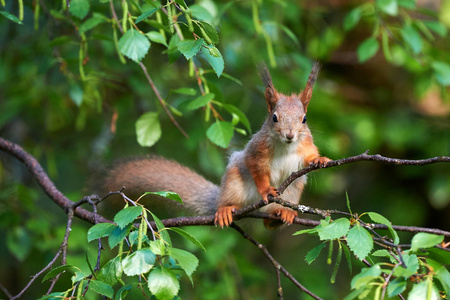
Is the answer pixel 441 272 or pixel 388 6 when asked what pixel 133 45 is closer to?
pixel 441 272

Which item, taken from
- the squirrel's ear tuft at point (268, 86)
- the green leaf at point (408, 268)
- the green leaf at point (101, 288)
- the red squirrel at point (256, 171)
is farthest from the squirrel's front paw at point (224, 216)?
the green leaf at point (408, 268)

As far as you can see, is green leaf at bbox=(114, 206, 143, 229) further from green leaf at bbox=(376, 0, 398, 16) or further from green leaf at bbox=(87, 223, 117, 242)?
green leaf at bbox=(376, 0, 398, 16)

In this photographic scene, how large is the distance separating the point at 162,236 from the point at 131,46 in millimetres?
673

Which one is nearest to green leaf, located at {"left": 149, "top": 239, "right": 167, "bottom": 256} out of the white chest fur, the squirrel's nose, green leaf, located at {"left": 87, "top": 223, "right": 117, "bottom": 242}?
green leaf, located at {"left": 87, "top": 223, "right": 117, "bottom": 242}

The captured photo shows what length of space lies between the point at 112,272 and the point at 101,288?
6cm

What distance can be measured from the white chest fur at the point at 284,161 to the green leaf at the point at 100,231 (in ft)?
3.88

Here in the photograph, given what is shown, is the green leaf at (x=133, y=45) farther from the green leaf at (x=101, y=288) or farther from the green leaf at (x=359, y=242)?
the green leaf at (x=359, y=242)

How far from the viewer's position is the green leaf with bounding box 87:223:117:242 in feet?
4.33

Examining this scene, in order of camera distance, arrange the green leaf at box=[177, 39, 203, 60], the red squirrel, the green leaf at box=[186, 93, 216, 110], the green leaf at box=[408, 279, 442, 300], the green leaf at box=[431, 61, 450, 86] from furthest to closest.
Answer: the green leaf at box=[431, 61, 450, 86] < the red squirrel < the green leaf at box=[186, 93, 216, 110] < the green leaf at box=[177, 39, 203, 60] < the green leaf at box=[408, 279, 442, 300]

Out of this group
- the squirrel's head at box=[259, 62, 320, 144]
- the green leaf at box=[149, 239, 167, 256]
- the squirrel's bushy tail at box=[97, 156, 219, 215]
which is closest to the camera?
the green leaf at box=[149, 239, 167, 256]

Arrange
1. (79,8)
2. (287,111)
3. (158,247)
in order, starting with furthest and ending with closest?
1. (287,111)
2. (79,8)
3. (158,247)

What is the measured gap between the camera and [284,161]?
7.94ft

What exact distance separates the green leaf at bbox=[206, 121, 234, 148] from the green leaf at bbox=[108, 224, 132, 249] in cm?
81

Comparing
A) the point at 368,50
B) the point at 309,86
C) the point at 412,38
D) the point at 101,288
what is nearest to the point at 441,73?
the point at 412,38
